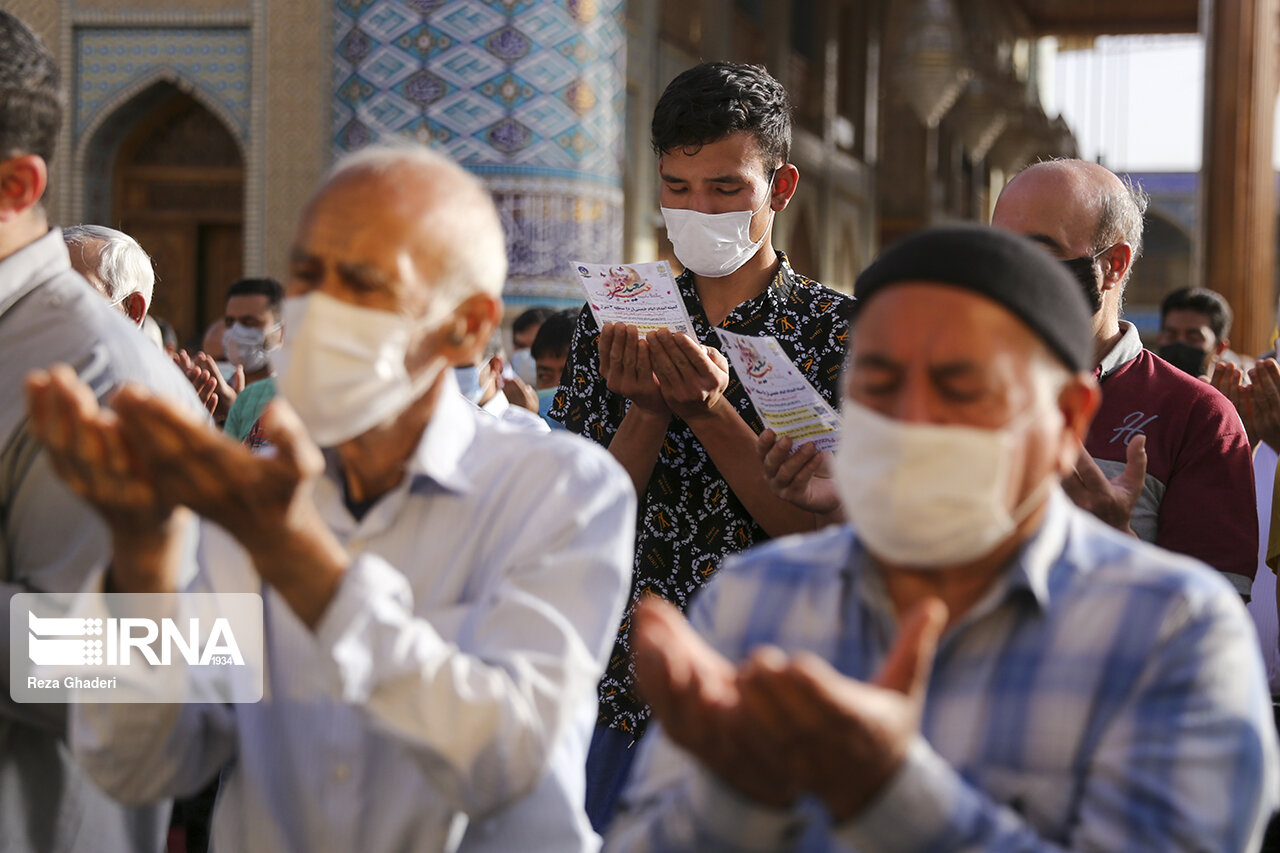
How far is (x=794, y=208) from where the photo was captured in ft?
54.9

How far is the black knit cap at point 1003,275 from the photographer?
1.37 meters

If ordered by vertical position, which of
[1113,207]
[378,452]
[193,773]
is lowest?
[193,773]

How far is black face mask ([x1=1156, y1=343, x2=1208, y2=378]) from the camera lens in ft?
19.2

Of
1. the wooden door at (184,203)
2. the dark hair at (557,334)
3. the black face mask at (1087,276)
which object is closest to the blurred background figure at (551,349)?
the dark hair at (557,334)

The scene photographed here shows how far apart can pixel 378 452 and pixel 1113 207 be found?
1.66 metres

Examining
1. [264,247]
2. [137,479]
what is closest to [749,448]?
[137,479]

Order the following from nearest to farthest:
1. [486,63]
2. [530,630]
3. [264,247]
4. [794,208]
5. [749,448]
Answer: [530,630], [749,448], [486,63], [264,247], [794,208]

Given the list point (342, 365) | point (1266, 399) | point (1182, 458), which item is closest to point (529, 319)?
point (1266, 399)

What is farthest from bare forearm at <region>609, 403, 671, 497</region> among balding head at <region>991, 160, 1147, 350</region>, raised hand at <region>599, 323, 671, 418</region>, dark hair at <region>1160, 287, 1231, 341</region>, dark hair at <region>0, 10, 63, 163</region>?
dark hair at <region>1160, 287, 1231, 341</region>

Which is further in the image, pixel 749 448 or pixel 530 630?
pixel 749 448

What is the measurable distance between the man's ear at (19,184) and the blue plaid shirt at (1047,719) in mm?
1069

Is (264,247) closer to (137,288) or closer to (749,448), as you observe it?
(137,288)

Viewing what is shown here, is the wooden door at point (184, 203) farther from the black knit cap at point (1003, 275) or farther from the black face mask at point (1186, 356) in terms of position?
the black knit cap at point (1003, 275)

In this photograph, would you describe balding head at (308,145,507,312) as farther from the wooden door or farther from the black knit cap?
the wooden door
